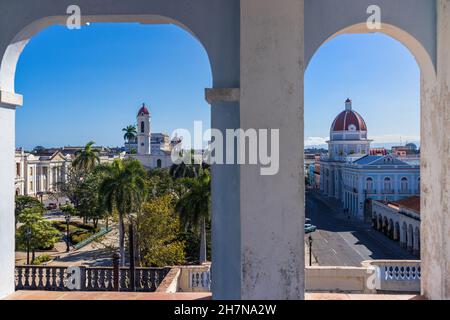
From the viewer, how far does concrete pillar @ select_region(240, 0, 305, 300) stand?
2.99 m

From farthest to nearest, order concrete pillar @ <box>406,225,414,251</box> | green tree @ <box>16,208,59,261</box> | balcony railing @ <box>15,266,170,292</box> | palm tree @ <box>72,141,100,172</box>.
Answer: palm tree @ <box>72,141,100,172</box>
concrete pillar @ <box>406,225,414,251</box>
green tree @ <box>16,208,59,261</box>
balcony railing @ <box>15,266,170,292</box>

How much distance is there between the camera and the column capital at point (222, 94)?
323cm

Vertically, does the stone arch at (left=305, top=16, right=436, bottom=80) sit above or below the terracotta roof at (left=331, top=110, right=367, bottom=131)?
below

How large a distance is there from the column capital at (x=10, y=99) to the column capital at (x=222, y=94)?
2.09 metres

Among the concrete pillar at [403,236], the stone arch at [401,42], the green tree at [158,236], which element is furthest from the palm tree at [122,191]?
the concrete pillar at [403,236]

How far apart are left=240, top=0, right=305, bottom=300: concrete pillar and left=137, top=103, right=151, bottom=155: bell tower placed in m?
59.8

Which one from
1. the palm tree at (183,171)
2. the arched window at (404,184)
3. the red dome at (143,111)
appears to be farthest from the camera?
the red dome at (143,111)

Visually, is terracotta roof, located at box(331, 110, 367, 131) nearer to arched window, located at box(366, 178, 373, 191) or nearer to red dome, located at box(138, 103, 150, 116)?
arched window, located at box(366, 178, 373, 191)

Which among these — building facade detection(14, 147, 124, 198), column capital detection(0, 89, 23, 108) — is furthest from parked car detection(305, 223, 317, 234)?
column capital detection(0, 89, 23, 108)

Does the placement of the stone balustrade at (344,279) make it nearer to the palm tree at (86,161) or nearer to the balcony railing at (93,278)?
the balcony railing at (93,278)

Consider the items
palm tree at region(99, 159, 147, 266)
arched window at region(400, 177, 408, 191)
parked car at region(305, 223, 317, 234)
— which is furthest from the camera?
arched window at region(400, 177, 408, 191)

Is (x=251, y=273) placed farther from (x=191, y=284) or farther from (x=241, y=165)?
(x=191, y=284)
